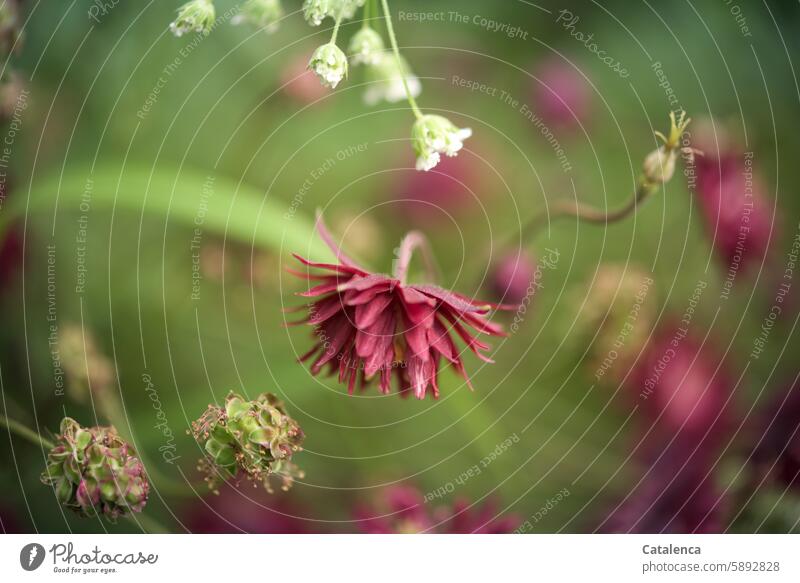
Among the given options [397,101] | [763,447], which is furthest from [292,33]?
[763,447]

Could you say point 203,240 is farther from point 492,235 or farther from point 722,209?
point 722,209

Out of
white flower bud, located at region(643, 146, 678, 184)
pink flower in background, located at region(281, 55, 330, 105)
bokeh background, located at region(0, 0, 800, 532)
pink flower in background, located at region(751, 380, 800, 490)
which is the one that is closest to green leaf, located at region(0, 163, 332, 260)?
bokeh background, located at region(0, 0, 800, 532)

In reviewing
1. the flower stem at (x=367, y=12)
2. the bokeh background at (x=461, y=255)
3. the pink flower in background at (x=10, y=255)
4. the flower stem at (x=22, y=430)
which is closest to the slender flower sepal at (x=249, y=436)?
the bokeh background at (x=461, y=255)

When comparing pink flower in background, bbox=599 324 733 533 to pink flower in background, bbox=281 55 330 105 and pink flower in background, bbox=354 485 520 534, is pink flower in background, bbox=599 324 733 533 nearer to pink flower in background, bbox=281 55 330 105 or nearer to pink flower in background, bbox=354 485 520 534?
pink flower in background, bbox=354 485 520 534

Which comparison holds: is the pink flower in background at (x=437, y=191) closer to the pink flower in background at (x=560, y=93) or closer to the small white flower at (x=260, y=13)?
the pink flower in background at (x=560, y=93)

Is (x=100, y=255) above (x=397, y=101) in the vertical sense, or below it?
below

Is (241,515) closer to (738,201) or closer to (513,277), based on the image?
(513,277)
